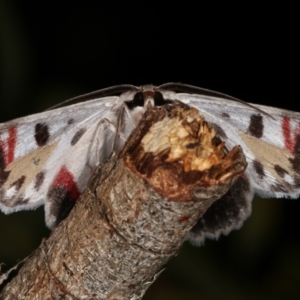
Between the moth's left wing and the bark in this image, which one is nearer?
the bark

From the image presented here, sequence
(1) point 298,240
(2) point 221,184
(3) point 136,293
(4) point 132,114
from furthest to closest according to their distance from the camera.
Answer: (1) point 298,240, (4) point 132,114, (3) point 136,293, (2) point 221,184

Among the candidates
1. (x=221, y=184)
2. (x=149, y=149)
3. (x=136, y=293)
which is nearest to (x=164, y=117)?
(x=149, y=149)

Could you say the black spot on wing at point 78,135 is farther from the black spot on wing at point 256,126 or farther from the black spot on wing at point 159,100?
the black spot on wing at point 256,126

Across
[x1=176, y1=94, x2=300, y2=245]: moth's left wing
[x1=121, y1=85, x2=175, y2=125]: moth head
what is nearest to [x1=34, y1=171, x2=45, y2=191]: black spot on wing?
[x1=121, y1=85, x2=175, y2=125]: moth head

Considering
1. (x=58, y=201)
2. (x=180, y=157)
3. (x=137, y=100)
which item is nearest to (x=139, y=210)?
(x=180, y=157)

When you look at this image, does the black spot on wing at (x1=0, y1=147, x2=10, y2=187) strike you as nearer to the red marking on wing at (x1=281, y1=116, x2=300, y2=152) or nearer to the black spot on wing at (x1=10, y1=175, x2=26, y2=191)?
the black spot on wing at (x1=10, y1=175, x2=26, y2=191)

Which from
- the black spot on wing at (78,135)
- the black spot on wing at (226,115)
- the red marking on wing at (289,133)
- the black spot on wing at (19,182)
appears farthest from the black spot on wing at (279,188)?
the black spot on wing at (19,182)

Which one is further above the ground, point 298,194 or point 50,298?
point 50,298

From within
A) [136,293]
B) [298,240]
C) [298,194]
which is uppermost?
[136,293]

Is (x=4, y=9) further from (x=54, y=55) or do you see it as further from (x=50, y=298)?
(x=50, y=298)
